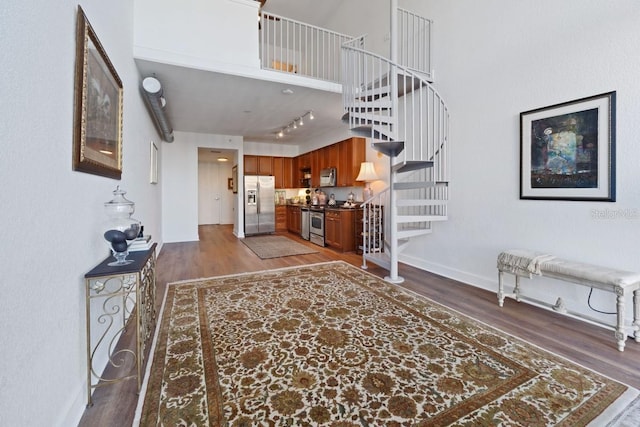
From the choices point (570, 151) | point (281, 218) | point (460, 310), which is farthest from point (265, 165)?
point (570, 151)

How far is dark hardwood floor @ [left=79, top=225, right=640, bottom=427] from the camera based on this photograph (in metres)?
1.62

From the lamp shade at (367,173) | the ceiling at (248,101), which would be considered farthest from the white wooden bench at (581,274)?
the ceiling at (248,101)

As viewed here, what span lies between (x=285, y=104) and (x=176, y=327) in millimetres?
3850

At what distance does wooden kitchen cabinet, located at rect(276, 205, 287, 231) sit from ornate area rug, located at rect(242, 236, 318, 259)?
139 centimetres

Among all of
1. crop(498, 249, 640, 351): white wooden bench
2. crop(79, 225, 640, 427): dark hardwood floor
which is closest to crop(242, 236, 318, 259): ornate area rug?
crop(79, 225, 640, 427): dark hardwood floor

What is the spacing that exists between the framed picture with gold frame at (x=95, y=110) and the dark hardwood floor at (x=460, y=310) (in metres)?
1.35

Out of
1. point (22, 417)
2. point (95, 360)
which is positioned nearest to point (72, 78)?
point (22, 417)

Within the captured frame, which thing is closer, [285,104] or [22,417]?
[22,417]

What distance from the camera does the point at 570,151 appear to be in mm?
2588

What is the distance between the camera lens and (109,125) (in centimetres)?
207

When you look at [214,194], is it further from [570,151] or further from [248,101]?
[570,151]

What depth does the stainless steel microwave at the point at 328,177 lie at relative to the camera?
6602mm

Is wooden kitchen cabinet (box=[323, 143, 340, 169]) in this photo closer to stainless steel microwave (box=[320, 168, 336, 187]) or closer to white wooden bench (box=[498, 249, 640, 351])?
stainless steel microwave (box=[320, 168, 336, 187])

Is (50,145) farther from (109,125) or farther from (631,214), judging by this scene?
(631,214)
